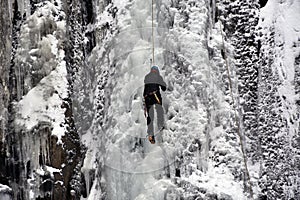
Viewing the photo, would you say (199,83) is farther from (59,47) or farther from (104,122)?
(59,47)

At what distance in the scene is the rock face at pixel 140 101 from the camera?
974 cm

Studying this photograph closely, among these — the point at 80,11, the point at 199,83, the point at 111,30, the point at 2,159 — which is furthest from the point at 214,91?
the point at 2,159

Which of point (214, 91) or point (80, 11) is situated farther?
point (80, 11)

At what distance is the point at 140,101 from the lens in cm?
1021

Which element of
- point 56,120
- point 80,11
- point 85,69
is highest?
point 80,11

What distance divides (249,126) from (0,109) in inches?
149

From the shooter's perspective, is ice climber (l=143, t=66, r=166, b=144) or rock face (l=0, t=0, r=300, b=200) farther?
rock face (l=0, t=0, r=300, b=200)

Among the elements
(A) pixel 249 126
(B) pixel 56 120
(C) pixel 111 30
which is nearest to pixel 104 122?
(B) pixel 56 120

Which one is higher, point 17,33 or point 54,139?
point 17,33

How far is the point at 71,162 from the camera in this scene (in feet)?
32.8

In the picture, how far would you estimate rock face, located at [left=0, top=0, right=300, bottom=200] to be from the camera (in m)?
9.74

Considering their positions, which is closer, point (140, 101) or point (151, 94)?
point (151, 94)

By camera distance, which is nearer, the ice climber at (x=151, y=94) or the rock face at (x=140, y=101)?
the ice climber at (x=151, y=94)

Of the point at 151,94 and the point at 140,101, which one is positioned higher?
the point at 151,94
